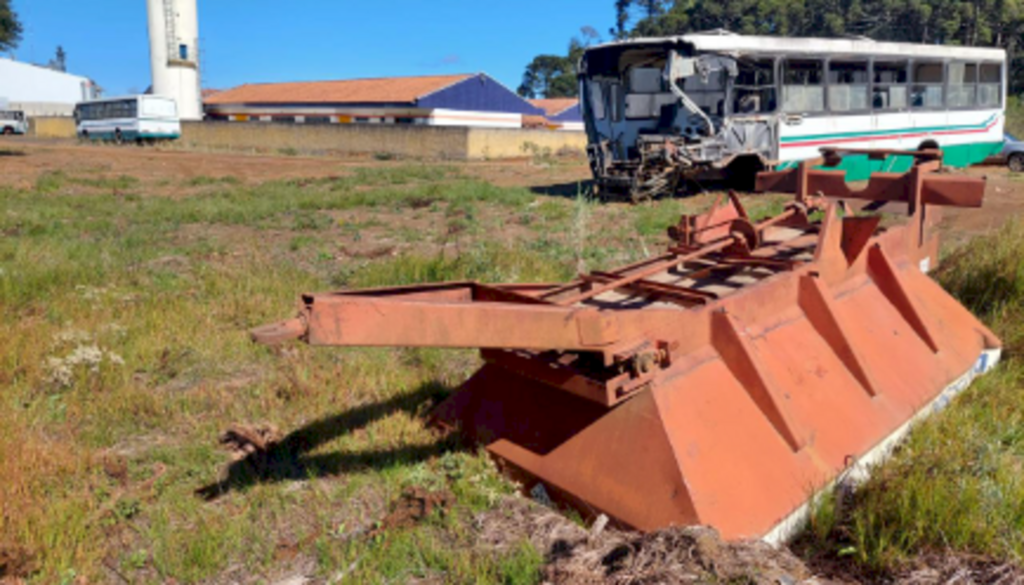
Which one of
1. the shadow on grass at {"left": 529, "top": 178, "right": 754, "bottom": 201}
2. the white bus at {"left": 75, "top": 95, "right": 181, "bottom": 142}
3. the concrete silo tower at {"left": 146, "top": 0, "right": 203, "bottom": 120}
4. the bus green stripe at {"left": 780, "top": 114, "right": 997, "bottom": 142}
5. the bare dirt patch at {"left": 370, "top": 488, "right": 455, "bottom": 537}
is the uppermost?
the concrete silo tower at {"left": 146, "top": 0, "right": 203, "bottom": 120}

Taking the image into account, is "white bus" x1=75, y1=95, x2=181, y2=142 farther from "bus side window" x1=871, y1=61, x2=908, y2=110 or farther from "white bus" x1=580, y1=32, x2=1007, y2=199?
"bus side window" x1=871, y1=61, x2=908, y2=110

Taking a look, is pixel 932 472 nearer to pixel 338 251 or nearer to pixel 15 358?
pixel 15 358

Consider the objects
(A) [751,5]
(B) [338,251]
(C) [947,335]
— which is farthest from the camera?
(A) [751,5]

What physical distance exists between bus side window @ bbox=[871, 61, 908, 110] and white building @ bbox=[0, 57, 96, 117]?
64950 mm

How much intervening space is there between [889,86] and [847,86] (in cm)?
141

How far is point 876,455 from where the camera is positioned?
11.3ft

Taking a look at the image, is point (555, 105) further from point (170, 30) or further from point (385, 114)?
point (170, 30)

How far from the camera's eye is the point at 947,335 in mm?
4438

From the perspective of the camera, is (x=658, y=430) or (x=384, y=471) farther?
(x=384, y=471)

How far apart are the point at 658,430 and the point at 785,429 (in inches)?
24.0

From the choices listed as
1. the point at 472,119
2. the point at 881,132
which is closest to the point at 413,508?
the point at 881,132

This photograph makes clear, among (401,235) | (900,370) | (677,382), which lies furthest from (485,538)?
(401,235)

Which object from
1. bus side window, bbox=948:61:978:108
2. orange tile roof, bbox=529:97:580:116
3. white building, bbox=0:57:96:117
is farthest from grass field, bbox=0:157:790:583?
white building, bbox=0:57:96:117

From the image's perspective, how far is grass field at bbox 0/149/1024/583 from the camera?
2787 mm
